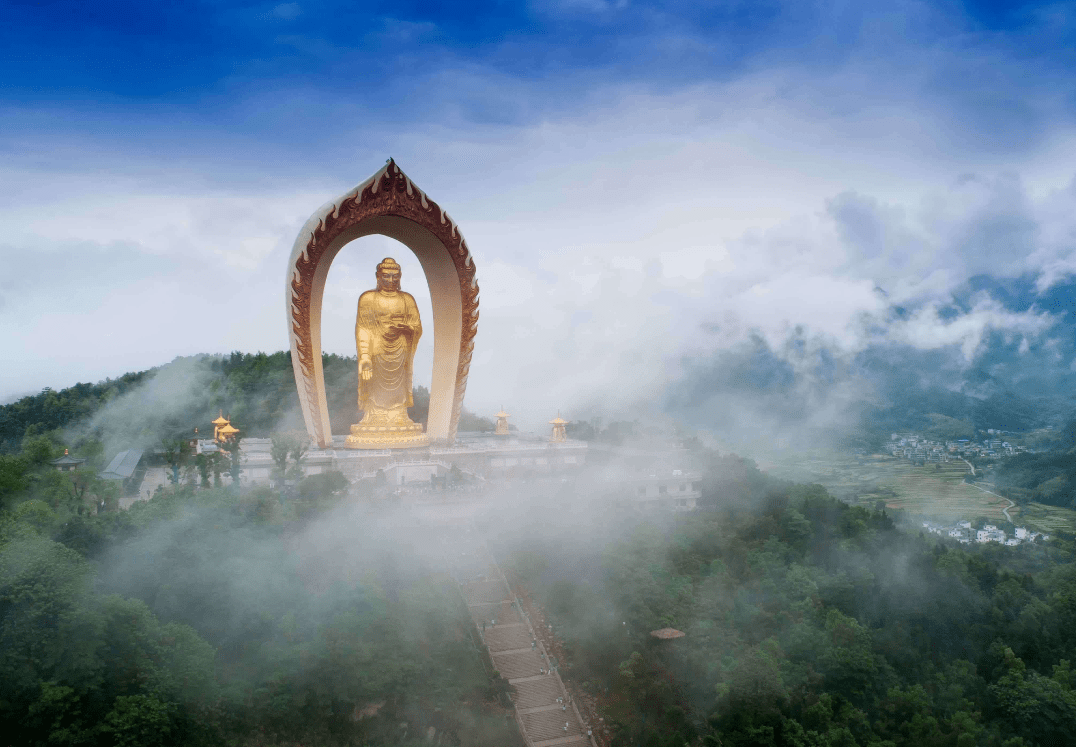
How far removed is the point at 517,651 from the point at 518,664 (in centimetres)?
25

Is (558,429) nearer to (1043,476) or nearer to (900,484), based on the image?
(900,484)

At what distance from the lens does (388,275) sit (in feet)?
53.1

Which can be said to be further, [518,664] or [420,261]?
[420,261]

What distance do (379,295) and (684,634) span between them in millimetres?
9464

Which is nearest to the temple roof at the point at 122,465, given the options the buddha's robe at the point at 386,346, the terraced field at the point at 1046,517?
the buddha's robe at the point at 386,346

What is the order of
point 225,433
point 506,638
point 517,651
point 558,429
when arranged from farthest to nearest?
point 558,429 → point 225,433 → point 506,638 → point 517,651

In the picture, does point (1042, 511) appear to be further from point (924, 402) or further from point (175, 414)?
point (175, 414)

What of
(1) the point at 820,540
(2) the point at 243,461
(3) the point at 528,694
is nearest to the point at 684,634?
(3) the point at 528,694

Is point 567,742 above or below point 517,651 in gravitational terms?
below

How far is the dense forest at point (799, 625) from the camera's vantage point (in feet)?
32.0

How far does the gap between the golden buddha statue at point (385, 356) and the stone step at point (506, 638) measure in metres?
5.96

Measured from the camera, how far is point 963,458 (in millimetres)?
25250

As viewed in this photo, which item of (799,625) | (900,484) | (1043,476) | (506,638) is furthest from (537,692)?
(1043,476)

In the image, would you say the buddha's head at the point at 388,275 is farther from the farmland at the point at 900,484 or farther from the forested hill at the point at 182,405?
the farmland at the point at 900,484
